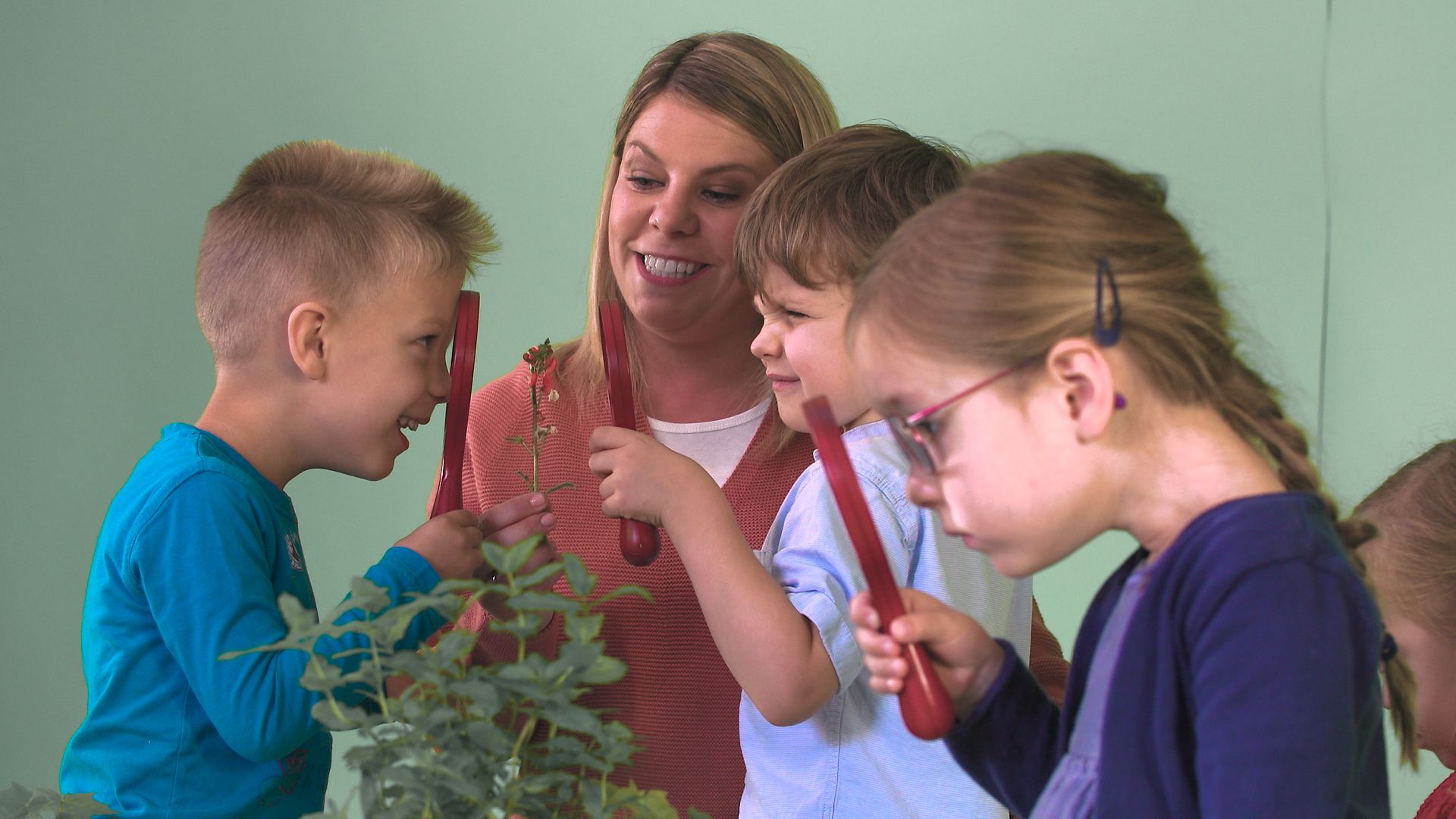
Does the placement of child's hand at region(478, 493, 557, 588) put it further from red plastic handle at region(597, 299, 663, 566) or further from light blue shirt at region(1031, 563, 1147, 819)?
light blue shirt at region(1031, 563, 1147, 819)

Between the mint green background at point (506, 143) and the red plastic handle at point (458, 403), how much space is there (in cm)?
149

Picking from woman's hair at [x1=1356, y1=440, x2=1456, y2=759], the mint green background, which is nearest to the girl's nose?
woman's hair at [x1=1356, y1=440, x2=1456, y2=759]

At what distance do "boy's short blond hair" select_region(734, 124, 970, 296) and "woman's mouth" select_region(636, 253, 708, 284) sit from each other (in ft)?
0.70

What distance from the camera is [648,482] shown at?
4.17 ft

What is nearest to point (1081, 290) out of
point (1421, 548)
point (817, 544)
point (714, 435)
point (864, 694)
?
point (817, 544)

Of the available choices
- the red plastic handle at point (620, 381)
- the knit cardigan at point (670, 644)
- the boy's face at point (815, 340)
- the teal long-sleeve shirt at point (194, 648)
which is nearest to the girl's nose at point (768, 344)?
the boy's face at point (815, 340)

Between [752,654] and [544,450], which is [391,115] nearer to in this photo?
[544,450]

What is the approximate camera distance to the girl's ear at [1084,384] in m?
0.82

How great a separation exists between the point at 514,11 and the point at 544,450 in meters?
1.45

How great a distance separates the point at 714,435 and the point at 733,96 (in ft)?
1.40

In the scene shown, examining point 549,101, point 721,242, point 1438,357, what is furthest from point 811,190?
point 1438,357

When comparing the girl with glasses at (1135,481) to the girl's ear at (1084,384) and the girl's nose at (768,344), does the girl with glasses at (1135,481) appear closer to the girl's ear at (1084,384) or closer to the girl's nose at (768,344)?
the girl's ear at (1084,384)

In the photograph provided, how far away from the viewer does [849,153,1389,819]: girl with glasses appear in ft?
2.48

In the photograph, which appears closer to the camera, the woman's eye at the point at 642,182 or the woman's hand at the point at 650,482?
the woman's hand at the point at 650,482
